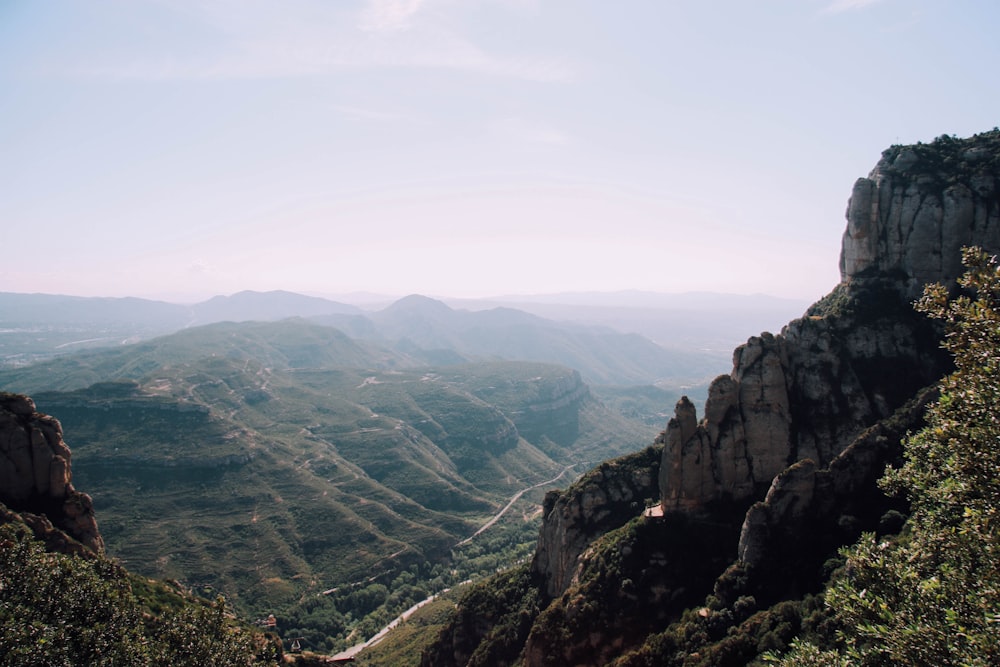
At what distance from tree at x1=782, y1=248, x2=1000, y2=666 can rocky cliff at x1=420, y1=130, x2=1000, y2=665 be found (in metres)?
22.6

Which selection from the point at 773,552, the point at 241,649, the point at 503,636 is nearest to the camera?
the point at 241,649

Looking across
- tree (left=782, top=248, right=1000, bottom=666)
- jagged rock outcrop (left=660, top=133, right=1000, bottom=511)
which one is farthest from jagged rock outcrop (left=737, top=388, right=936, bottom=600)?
tree (left=782, top=248, right=1000, bottom=666)

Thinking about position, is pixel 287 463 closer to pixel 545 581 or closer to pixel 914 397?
pixel 545 581

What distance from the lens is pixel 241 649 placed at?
4106 centimetres

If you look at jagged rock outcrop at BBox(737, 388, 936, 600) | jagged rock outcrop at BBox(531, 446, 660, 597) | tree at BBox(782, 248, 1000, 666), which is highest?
tree at BBox(782, 248, 1000, 666)

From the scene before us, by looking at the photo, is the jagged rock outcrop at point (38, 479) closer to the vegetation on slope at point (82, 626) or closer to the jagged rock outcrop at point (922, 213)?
the vegetation on slope at point (82, 626)

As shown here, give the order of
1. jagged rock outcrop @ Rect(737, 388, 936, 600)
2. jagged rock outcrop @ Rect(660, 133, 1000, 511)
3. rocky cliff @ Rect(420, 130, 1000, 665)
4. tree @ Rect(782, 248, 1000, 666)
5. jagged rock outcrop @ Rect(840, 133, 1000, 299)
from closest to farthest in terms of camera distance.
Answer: tree @ Rect(782, 248, 1000, 666)
jagged rock outcrop @ Rect(737, 388, 936, 600)
rocky cliff @ Rect(420, 130, 1000, 665)
jagged rock outcrop @ Rect(660, 133, 1000, 511)
jagged rock outcrop @ Rect(840, 133, 1000, 299)

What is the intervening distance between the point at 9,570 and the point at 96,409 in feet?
611

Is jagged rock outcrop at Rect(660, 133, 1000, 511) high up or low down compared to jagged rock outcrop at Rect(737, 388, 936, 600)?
up

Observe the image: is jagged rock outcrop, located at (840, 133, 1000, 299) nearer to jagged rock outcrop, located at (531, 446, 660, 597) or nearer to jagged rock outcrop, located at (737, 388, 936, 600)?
jagged rock outcrop, located at (737, 388, 936, 600)

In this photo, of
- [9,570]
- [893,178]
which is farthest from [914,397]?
[9,570]

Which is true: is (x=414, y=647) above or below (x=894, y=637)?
below

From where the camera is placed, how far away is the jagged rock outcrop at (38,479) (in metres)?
62.9

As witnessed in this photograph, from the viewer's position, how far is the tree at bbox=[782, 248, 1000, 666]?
1762 centimetres
